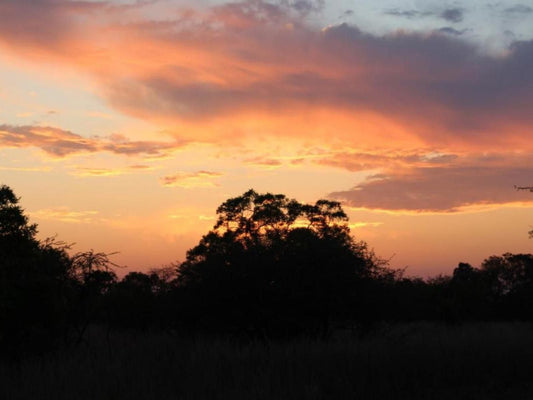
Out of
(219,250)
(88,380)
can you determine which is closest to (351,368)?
(88,380)

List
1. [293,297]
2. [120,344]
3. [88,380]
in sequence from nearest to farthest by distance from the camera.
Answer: [88,380]
[120,344]
[293,297]

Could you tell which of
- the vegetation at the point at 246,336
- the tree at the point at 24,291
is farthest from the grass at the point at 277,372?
the tree at the point at 24,291

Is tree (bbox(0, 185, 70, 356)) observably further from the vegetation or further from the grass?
the grass

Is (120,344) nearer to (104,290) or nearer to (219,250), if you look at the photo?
(104,290)

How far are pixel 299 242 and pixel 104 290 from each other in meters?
7.50

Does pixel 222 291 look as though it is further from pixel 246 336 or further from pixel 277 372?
pixel 277 372

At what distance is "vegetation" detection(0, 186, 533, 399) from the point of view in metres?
13.3

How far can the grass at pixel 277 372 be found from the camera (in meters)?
12.8

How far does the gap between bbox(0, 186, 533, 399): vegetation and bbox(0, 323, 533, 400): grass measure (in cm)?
5

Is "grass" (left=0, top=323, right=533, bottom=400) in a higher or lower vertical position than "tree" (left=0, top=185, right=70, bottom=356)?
lower

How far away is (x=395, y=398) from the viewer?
41.4 feet

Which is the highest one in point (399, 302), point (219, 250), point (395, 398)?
point (219, 250)

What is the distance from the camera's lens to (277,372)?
14.0m

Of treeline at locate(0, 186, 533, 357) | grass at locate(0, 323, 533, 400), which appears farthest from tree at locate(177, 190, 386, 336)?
grass at locate(0, 323, 533, 400)
